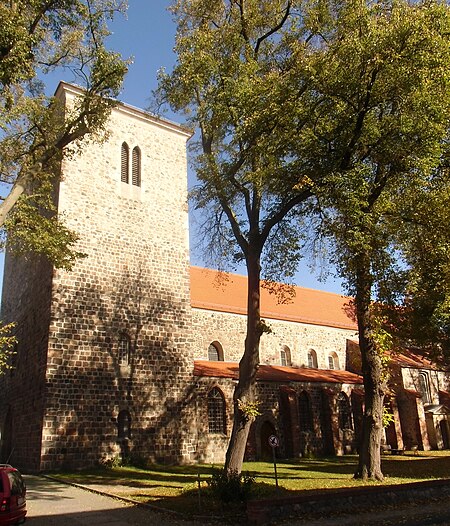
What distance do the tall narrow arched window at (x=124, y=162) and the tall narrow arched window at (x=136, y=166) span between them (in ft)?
0.92

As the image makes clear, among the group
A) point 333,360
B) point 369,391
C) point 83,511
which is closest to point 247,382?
point 369,391

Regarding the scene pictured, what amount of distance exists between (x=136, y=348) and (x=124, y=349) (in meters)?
0.54

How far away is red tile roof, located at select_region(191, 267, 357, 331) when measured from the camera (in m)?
27.9

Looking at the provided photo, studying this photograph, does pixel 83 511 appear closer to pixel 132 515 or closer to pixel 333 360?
pixel 132 515

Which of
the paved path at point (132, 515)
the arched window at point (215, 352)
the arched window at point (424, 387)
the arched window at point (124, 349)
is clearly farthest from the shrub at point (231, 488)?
the arched window at point (424, 387)

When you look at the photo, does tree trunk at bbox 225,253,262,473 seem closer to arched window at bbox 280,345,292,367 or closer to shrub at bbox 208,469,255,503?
shrub at bbox 208,469,255,503

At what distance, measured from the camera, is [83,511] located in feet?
36.4

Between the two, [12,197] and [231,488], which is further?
[12,197]

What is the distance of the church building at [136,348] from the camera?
61.8ft

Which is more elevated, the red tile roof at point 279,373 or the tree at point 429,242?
the tree at point 429,242

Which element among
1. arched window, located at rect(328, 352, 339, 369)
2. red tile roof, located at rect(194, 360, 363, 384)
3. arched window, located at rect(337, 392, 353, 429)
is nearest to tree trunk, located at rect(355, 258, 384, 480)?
red tile roof, located at rect(194, 360, 363, 384)

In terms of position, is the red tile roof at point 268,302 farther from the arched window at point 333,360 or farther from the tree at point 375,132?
the tree at point 375,132

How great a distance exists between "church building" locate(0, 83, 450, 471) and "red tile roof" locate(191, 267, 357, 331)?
19 centimetres

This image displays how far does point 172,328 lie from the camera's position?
22.5m
